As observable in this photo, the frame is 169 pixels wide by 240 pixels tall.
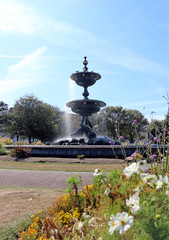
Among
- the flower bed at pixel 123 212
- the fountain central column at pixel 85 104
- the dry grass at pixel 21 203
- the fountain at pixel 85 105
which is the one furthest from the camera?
the fountain central column at pixel 85 104

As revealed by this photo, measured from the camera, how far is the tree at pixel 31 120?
3341 cm

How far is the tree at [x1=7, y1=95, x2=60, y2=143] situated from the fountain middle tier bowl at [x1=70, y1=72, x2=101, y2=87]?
16.4 m

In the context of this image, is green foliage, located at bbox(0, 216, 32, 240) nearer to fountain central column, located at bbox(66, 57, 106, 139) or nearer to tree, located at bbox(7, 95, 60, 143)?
fountain central column, located at bbox(66, 57, 106, 139)

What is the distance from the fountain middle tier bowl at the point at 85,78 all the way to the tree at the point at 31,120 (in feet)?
53.8

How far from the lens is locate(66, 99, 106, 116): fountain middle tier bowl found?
17.8 metres

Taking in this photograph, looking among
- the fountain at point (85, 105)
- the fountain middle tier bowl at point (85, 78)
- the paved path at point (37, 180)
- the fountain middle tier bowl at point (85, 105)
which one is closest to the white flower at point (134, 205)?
the paved path at point (37, 180)

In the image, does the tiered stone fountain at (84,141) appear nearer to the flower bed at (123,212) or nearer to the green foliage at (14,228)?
the flower bed at (123,212)

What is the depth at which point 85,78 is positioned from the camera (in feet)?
60.3

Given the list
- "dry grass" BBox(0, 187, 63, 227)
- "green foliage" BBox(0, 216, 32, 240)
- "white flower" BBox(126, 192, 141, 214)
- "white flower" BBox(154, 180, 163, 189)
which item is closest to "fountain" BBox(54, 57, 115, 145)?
"dry grass" BBox(0, 187, 63, 227)

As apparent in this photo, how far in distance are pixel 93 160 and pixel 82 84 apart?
8173 millimetres

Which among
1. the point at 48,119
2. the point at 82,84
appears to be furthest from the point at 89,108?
the point at 48,119

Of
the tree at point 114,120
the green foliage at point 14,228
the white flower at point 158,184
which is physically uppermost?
the tree at point 114,120

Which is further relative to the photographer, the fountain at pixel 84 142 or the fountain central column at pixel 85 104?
the fountain central column at pixel 85 104

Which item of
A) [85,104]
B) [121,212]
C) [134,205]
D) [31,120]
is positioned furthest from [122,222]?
[31,120]
